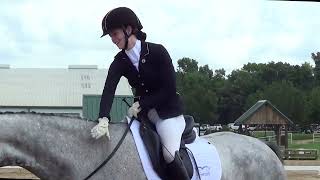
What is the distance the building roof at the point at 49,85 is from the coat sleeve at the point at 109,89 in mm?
29671

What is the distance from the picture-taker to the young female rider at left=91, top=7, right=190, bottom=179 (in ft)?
12.5

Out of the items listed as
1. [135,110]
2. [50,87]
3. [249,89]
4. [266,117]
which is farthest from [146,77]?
[249,89]

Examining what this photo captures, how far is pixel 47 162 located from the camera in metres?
3.51

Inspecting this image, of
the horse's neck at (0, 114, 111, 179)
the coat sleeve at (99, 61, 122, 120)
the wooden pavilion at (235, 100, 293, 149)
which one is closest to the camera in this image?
the horse's neck at (0, 114, 111, 179)

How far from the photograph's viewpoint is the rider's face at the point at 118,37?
149 inches

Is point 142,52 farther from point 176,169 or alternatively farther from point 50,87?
point 50,87

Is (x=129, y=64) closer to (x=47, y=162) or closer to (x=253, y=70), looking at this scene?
(x=47, y=162)

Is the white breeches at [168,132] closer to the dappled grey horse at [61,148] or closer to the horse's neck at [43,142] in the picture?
the dappled grey horse at [61,148]

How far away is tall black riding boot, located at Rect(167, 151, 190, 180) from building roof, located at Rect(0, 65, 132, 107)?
29.7m

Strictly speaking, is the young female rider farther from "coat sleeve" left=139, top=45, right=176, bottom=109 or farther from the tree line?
the tree line

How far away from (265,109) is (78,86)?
13021mm

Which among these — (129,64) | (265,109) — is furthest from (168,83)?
(265,109)

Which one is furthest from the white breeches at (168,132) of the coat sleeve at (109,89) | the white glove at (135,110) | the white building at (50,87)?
the white building at (50,87)

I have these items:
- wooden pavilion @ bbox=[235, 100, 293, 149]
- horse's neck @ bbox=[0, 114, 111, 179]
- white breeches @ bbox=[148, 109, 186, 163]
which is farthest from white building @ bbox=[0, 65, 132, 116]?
horse's neck @ bbox=[0, 114, 111, 179]
